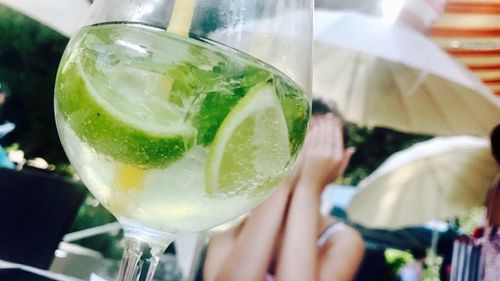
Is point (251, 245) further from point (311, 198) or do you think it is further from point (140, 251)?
point (140, 251)

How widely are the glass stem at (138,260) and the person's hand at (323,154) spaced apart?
49cm

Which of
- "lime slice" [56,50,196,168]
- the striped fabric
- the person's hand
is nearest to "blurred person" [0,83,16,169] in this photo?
the person's hand

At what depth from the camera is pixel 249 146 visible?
0.47 meters

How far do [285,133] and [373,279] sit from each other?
0.47 meters

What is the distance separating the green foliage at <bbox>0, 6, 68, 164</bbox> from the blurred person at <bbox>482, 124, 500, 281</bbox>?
2.05ft

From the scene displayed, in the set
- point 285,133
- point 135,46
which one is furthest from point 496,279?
point 135,46

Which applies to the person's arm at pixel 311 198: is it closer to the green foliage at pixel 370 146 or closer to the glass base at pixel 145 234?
the green foliage at pixel 370 146

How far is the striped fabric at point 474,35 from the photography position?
3.26 feet

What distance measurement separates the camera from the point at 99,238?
95 cm

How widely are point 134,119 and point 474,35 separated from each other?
0.72 meters

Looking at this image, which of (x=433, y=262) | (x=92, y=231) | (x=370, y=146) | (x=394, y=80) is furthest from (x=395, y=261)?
(x=92, y=231)

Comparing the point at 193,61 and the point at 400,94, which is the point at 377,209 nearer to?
the point at 400,94

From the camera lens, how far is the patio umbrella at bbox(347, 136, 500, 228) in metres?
0.93

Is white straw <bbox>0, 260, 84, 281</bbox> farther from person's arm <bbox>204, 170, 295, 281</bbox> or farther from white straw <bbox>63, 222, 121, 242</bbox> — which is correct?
person's arm <bbox>204, 170, 295, 281</bbox>
